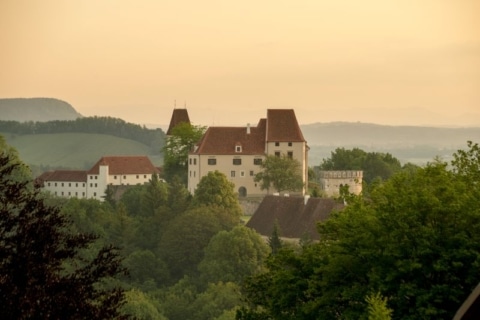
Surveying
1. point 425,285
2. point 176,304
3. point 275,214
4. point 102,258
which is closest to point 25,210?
point 102,258

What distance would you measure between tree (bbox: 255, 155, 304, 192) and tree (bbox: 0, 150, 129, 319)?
88.6m

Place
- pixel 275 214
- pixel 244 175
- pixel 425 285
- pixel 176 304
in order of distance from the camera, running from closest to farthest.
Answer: pixel 425 285
pixel 176 304
pixel 275 214
pixel 244 175

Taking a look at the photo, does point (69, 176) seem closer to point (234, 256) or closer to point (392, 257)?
point (234, 256)

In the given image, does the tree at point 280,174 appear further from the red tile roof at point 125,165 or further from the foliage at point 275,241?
the red tile roof at point 125,165

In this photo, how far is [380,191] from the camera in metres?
31.8

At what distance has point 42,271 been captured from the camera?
17281 mm

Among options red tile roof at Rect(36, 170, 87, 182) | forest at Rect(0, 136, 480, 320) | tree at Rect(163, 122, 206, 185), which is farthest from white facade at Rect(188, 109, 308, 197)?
forest at Rect(0, 136, 480, 320)

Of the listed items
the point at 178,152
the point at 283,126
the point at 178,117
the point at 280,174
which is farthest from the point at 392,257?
the point at 178,117

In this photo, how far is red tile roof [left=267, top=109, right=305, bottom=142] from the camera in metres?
114

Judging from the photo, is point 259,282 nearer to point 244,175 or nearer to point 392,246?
point 392,246

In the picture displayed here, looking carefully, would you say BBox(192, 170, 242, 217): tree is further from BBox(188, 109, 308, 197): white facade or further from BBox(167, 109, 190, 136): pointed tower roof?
BBox(167, 109, 190, 136): pointed tower roof

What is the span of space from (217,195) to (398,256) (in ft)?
227

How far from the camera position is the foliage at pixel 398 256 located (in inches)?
1059

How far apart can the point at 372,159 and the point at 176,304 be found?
166ft
